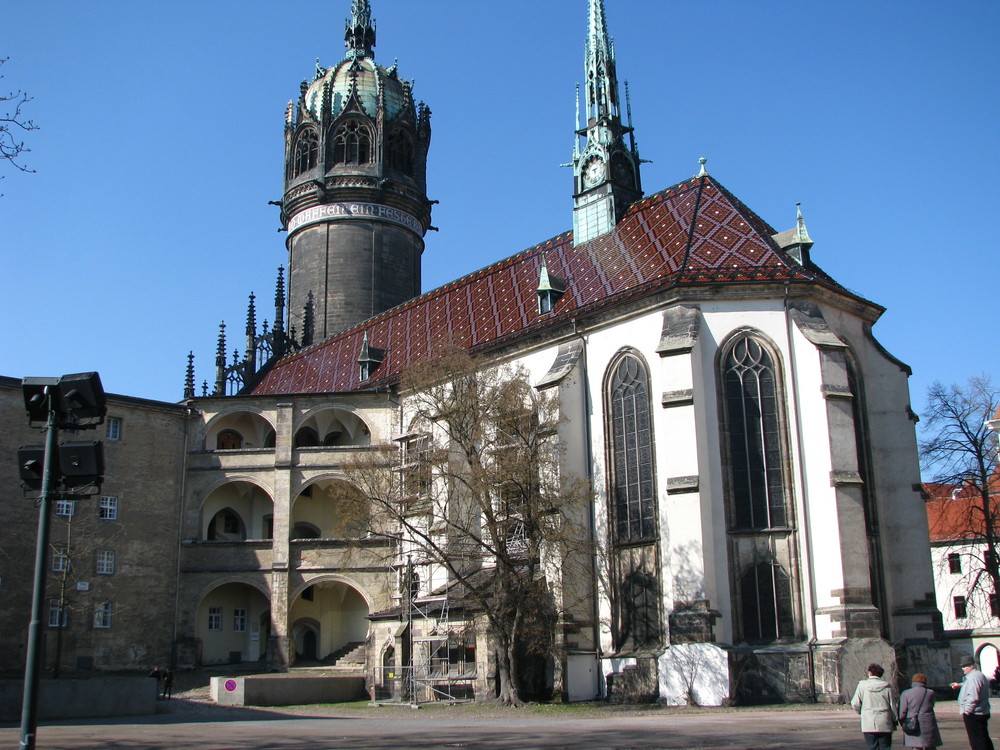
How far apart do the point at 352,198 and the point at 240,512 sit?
53.2ft

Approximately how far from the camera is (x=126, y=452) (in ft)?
121

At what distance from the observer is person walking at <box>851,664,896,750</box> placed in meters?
10.9

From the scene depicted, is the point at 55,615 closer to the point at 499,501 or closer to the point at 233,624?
the point at 233,624

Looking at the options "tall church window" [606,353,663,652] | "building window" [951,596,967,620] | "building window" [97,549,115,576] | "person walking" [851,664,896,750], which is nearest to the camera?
"person walking" [851,664,896,750]

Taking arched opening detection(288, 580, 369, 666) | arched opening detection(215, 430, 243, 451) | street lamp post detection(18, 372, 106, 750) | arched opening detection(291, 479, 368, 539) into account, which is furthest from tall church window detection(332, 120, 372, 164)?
street lamp post detection(18, 372, 106, 750)

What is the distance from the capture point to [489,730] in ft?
59.3

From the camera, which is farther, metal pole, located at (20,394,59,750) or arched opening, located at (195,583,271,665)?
arched opening, located at (195,583,271,665)

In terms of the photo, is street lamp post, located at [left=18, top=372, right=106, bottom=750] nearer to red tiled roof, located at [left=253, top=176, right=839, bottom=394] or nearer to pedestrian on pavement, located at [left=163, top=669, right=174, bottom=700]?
red tiled roof, located at [left=253, top=176, right=839, bottom=394]

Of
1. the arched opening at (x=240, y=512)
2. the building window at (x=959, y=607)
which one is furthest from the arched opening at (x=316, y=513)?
the building window at (x=959, y=607)

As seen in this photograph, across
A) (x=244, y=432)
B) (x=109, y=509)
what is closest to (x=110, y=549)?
(x=109, y=509)

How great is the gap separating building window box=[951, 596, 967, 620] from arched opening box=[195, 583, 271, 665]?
33.7 m

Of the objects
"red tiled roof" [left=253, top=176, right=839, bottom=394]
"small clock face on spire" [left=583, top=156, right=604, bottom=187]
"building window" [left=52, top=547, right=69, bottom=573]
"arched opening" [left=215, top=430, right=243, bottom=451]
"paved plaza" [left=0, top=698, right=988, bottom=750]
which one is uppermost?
"small clock face on spire" [left=583, top=156, right=604, bottom=187]

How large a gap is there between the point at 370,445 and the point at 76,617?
10.9m

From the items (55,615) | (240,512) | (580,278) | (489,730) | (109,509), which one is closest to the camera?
(489,730)
